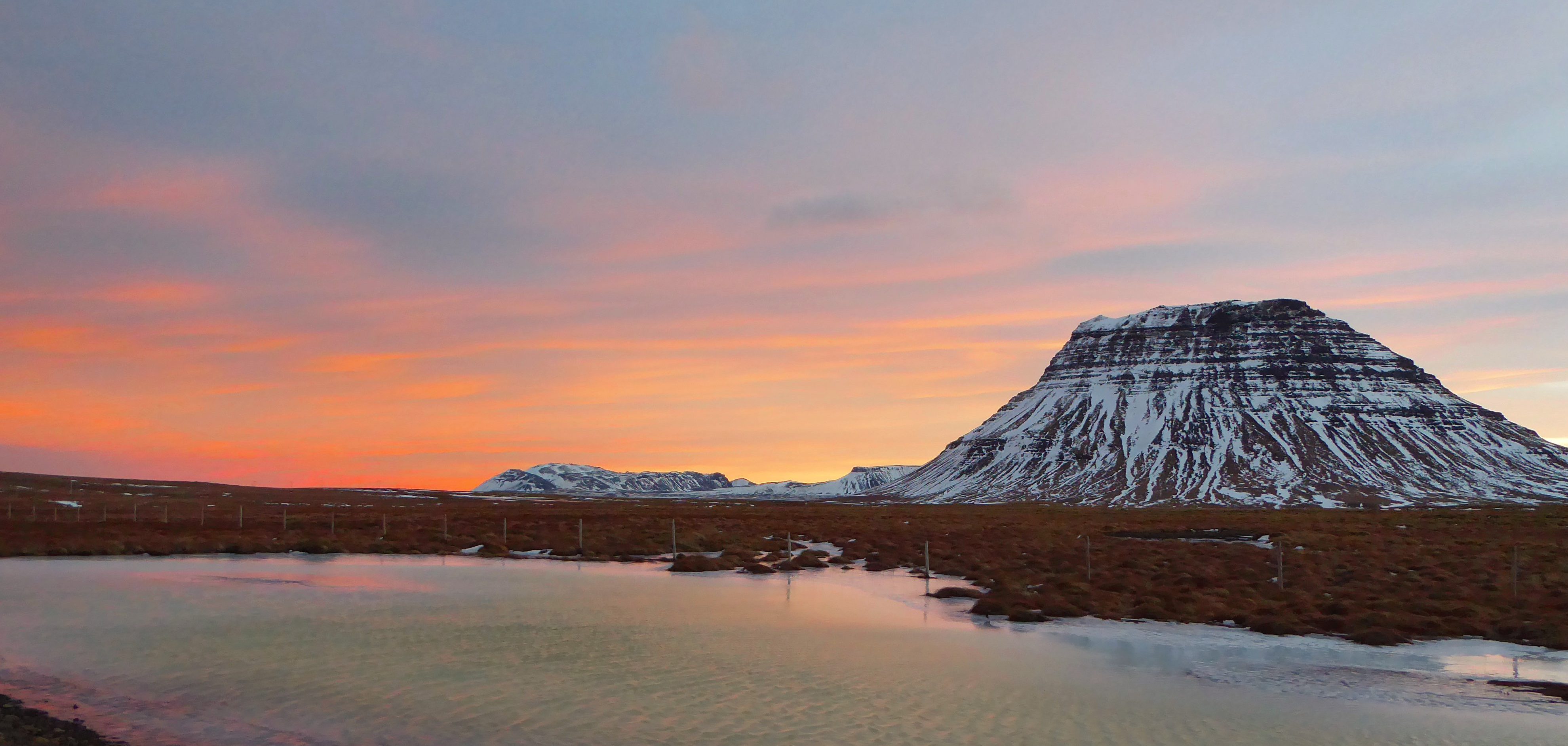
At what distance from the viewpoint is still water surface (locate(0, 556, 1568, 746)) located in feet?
49.4

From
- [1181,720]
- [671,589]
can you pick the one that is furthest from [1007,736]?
[671,589]

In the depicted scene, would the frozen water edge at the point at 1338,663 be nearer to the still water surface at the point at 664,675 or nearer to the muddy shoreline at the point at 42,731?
the still water surface at the point at 664,675

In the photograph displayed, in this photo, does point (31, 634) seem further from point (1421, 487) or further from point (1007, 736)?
point (1421, 487)

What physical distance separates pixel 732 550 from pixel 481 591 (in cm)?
1930

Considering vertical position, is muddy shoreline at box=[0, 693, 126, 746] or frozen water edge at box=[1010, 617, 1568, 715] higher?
muddy shoreline at box=[0, 693, 126, 746]

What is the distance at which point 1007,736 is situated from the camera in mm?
14977

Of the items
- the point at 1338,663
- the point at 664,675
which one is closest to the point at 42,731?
the point at 664,675

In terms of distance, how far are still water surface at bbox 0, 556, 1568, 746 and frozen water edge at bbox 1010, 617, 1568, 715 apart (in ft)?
0.47

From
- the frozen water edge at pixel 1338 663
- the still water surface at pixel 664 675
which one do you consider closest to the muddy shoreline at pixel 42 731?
the still water surface at pixel 664 675

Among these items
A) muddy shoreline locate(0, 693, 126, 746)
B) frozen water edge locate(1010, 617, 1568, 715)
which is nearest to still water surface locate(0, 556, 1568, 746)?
frozen water edge locate(1010, 617, 1568, 715)

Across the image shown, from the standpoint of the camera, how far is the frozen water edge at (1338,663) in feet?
59.3

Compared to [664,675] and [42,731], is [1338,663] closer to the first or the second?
[664,675]

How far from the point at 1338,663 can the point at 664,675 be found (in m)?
14.9

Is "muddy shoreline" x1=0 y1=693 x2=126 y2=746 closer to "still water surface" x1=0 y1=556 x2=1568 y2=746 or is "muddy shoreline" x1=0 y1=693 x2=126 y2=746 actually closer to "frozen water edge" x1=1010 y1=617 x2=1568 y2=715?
"still water surface" x1=0 y1=556 x2=1568 y2=746
